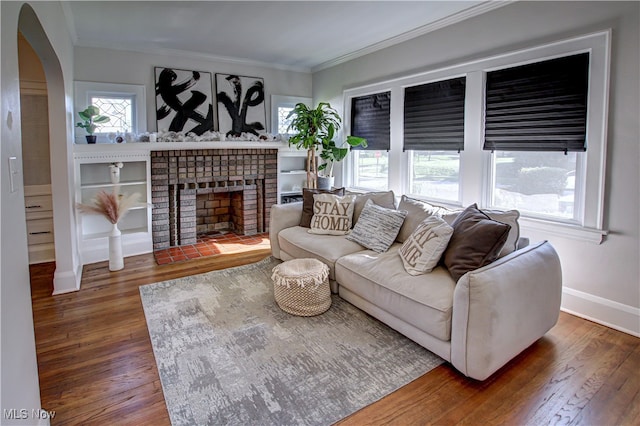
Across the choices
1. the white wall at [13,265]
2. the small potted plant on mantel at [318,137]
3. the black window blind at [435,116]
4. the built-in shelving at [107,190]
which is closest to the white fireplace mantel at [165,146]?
the built-in shelving at [107,190]

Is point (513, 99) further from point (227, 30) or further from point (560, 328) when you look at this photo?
point (227, 30)

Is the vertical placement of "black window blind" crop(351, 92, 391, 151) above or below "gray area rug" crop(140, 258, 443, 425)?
above

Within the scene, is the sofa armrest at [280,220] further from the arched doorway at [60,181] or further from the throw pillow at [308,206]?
the arched doorway at [60,181]

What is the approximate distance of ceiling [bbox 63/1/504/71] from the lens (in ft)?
11.4

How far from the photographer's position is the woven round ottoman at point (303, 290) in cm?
288

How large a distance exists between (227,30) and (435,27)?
2.26m

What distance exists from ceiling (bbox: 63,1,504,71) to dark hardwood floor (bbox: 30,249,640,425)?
2807mm

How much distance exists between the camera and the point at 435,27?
397cm

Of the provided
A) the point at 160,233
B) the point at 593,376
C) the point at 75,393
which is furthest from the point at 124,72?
the point at 593,376

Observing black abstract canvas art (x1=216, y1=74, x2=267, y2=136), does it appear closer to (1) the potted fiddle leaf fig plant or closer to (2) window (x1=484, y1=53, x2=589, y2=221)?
(1) the potted fiddle leaf fig plant

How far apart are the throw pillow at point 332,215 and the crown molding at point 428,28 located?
1.98 metres

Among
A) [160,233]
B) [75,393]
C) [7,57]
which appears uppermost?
[7,57]

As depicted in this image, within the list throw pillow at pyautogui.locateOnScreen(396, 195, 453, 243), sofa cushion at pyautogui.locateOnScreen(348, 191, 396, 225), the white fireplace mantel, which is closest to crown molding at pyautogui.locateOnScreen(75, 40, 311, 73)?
the white fireplace mantel

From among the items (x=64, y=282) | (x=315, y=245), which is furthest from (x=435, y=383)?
(x=64, y=282)
